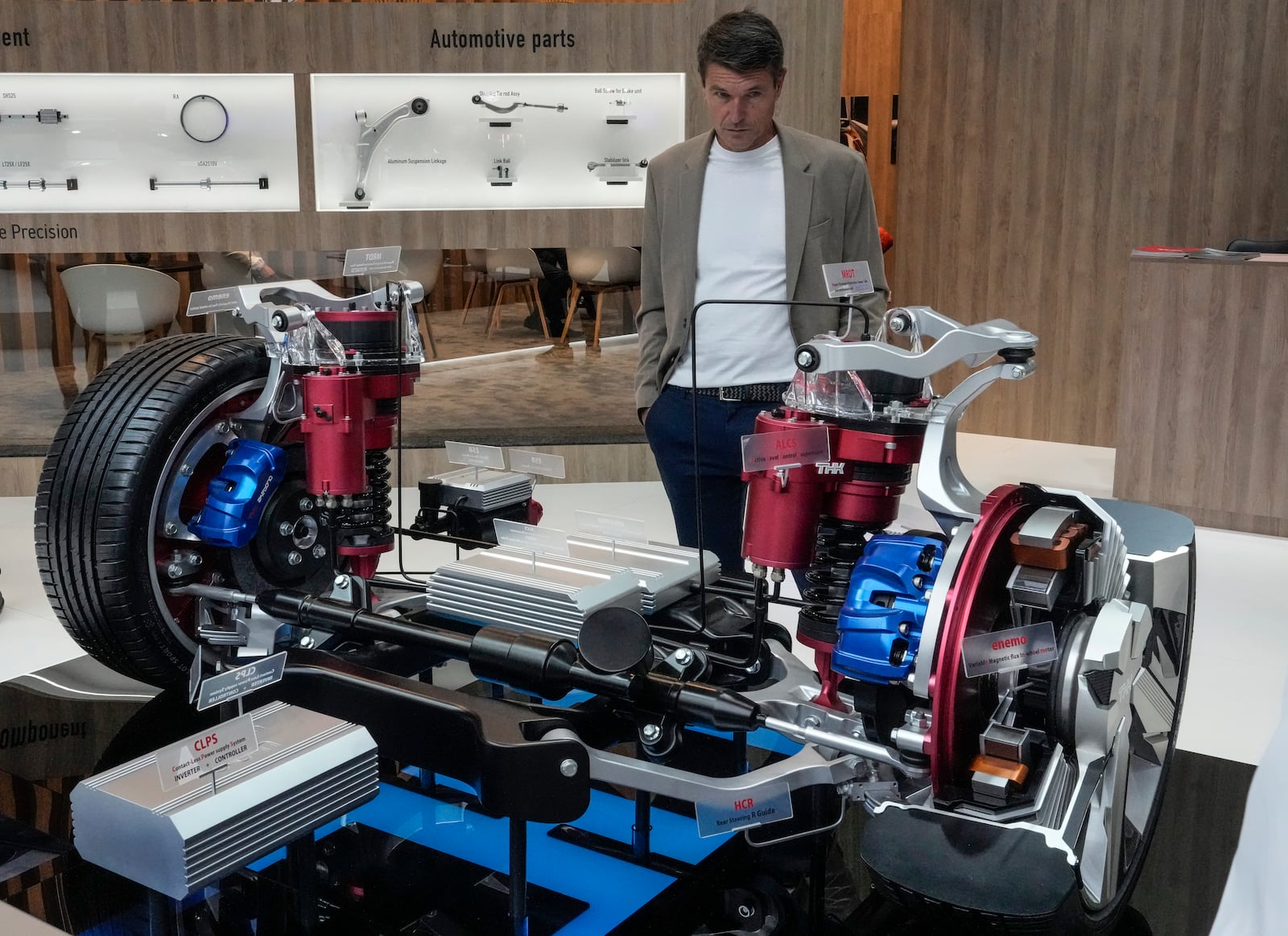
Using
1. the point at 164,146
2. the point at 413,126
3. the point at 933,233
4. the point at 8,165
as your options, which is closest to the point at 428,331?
the point at 413,126

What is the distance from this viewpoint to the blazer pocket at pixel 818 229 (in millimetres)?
2879

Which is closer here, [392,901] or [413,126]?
[392,901]

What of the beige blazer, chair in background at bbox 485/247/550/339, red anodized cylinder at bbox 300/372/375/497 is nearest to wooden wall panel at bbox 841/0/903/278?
chair in background at bbox 485/247/550/339

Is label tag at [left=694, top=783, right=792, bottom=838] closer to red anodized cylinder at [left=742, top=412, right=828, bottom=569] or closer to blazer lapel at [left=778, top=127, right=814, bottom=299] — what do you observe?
red anodized cylinder at [left=742, top=412, right=828, bottom=569]

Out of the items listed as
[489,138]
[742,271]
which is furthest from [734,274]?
[489,138]

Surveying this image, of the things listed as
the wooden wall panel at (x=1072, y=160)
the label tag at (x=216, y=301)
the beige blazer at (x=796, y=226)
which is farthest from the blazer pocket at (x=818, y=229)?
the wooden wall panel at (x=1072, y=160)

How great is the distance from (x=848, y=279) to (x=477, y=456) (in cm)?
114

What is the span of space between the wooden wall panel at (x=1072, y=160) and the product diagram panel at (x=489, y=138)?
80.8 inches

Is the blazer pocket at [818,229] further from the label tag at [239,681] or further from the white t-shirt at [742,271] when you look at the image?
the label tag at [239,681]

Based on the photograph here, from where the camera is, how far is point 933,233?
721cm

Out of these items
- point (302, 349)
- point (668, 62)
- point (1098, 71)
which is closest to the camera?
point (302, 349)

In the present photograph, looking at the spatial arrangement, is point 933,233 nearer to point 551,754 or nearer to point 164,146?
point 164,146

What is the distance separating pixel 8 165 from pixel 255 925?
458 cm

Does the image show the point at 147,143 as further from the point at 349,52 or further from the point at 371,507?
the point at 371,507
